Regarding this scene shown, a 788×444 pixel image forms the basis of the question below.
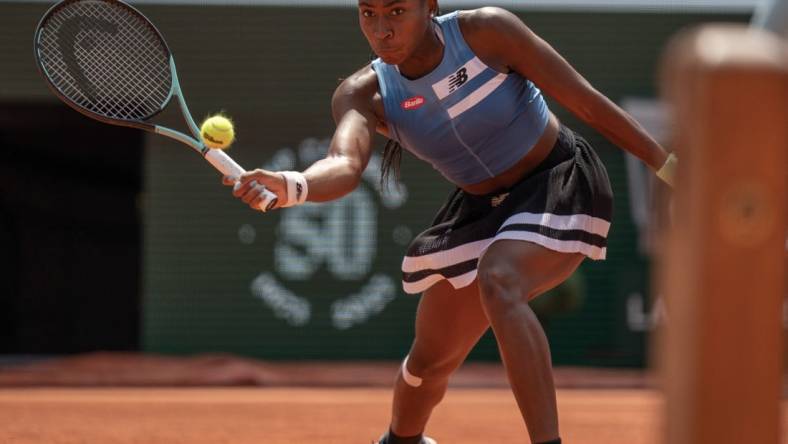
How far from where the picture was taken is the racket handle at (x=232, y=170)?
120 inches

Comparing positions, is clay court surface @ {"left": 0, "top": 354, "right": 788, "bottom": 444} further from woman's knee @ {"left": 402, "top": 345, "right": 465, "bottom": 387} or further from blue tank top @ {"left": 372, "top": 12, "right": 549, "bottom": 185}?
blue tank top @ {"left": 372, "top": 12, "right": 549, "bottom": 185}

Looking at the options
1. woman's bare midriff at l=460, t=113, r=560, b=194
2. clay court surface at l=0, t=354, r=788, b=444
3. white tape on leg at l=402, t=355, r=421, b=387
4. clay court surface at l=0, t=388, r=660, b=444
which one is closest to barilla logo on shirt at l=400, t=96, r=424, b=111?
woman's bare midriff at l=460, t=113, r=560, b=194

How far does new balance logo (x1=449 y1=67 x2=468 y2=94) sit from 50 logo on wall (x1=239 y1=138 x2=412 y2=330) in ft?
24.1

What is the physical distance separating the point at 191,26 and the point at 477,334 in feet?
25.9

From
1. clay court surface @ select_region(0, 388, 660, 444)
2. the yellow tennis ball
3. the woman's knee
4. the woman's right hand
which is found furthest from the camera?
clay court surface @ select_region(0, 388, 660, 444)

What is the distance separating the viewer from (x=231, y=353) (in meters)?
11.1

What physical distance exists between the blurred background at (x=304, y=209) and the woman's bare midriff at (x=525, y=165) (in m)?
7.08

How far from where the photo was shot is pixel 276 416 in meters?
6.79

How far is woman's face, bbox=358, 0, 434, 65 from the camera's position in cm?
347

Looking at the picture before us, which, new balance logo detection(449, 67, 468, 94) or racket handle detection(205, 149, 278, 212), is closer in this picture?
racket handle detection(205, 149, 278, 212)

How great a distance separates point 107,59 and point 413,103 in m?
1.20

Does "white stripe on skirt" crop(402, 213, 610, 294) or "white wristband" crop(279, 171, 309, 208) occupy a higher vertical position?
"white wristband" crop(279, 171, 309, 208)

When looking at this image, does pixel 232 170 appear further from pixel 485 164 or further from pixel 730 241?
pixel 730 241

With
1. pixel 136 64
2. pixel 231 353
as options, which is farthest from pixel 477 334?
pixel 231 353
